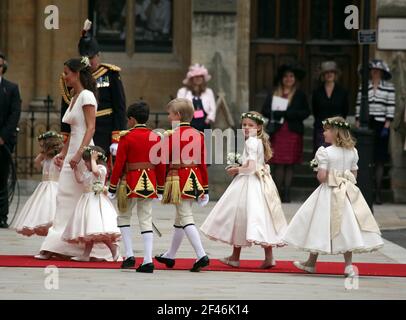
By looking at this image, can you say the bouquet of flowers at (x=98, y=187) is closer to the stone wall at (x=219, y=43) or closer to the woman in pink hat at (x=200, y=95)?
the woman in pink hat at (x=200, y=95)

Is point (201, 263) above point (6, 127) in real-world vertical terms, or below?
below

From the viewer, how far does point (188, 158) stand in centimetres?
1377

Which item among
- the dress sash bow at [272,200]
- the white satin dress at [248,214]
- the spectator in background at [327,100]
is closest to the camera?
the white satin dress at [248,214]

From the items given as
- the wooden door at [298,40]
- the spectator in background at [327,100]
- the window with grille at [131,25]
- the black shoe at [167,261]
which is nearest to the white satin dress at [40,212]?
the black shoe at [167,261]

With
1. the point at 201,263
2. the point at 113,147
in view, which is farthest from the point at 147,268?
the point at 113,147

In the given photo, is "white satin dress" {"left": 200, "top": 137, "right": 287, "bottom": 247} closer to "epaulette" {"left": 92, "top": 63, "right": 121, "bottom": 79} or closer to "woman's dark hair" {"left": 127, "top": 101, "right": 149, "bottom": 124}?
"woman's dark hair" {"left": 127, "top": 101, "right": 149, "bottom": 124}

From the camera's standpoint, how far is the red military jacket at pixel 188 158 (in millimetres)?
13664

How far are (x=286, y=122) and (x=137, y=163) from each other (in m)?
8.53

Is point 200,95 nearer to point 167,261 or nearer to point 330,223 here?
point 167,261

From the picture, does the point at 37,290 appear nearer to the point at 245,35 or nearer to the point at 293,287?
the point at 293,287

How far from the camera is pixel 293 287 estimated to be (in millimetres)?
12789

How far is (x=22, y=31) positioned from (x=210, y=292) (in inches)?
445

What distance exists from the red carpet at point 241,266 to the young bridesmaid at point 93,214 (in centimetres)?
23

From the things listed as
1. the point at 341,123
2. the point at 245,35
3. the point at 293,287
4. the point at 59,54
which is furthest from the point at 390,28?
the point at 293,287
